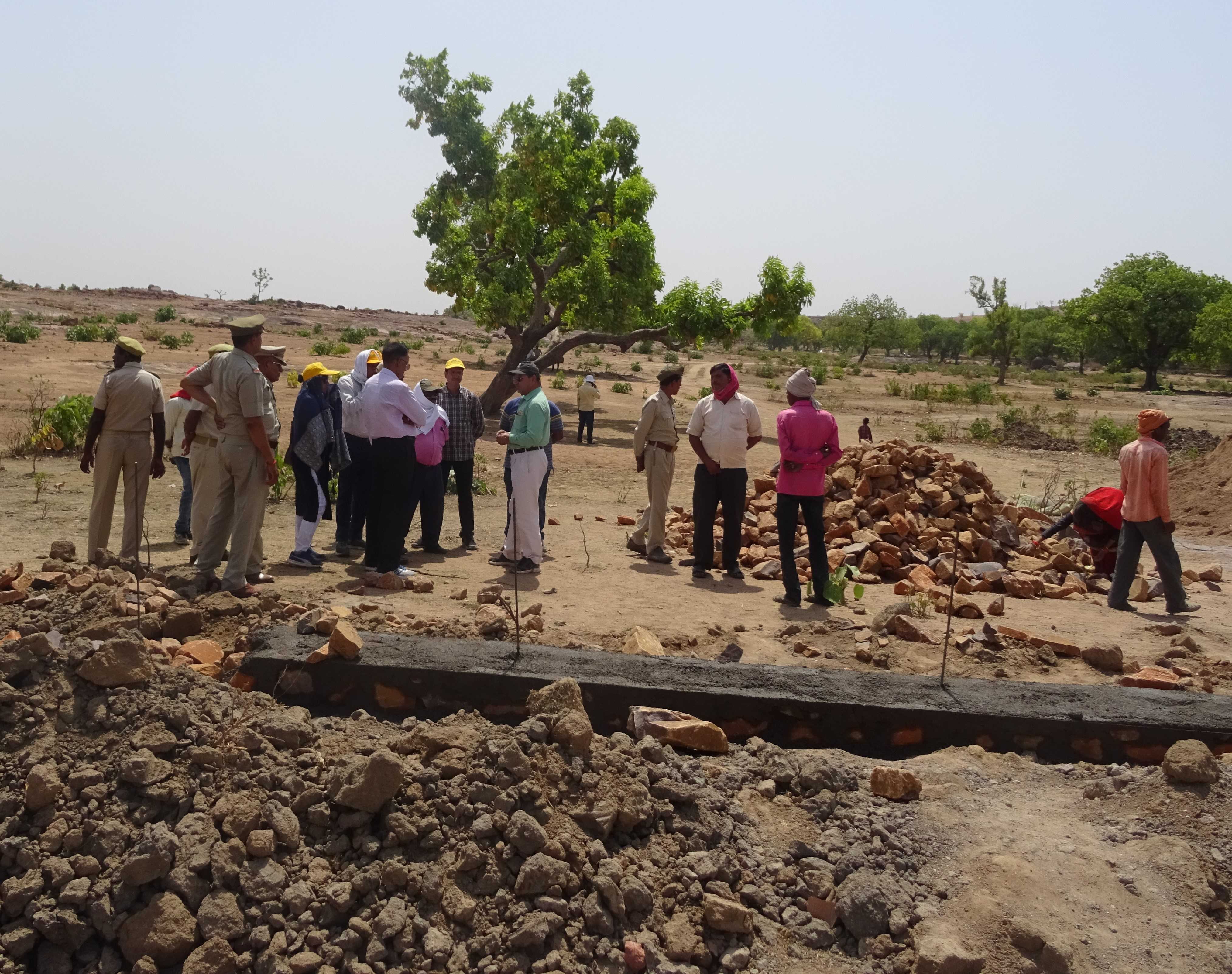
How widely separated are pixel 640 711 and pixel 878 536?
16.9ft

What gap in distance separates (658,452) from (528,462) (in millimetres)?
1278

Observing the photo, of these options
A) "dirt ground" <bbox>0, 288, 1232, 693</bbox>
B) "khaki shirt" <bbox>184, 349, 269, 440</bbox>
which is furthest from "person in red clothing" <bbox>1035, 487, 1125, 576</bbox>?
"khaki shirt" <bbox>184, 349, 269, 440</bbox>

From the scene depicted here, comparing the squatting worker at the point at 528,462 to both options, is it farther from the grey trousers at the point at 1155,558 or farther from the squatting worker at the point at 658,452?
the grey trousers at the point at 1155,558

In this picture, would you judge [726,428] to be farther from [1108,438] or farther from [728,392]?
[1108,438]

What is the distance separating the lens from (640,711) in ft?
14.4

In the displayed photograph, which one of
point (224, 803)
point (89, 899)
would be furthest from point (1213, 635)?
point (89, 899)

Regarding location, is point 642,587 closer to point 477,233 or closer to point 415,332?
point 477,233

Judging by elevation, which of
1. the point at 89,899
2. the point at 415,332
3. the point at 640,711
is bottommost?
the point at 89,899

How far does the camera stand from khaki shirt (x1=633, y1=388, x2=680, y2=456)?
27.5 feet

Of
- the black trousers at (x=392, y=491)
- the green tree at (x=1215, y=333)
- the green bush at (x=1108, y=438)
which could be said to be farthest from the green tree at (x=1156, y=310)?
the black trousers at (x=392, y=491)

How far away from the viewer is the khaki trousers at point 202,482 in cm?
698

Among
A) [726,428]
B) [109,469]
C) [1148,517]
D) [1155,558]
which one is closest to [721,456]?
[726,428]

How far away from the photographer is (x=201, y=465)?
711 cm

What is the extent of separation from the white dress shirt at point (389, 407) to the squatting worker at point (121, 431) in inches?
53.6
